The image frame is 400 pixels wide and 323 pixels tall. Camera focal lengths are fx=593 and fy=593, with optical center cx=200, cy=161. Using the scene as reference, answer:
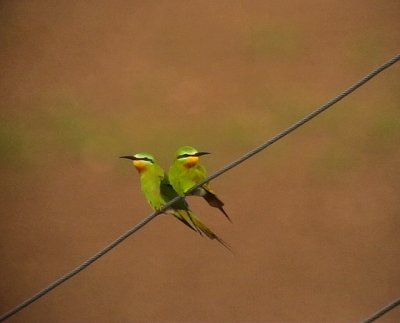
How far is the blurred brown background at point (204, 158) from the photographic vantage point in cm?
195

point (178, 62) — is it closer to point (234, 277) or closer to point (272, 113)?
point (272, 113)

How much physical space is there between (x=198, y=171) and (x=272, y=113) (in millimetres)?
582

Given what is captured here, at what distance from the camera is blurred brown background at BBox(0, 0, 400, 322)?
1947 mm

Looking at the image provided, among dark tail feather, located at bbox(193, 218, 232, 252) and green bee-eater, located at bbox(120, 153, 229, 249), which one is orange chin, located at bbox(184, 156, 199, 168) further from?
dark tail feather, located at bbox(193, 218, 232, 252)

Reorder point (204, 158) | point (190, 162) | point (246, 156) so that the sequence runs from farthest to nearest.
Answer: point (204, 158) → point (190, 162) → point (246, 156)

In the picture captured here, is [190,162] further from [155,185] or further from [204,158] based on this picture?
[204,158]

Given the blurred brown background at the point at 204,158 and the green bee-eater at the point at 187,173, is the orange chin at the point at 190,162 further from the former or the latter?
the blurred brown background at the point at 204,158

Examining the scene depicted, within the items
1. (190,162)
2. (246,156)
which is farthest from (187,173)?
(246,156)

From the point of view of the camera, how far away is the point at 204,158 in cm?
196

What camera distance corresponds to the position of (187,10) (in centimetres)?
201

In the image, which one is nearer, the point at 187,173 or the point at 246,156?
the point at 246,156

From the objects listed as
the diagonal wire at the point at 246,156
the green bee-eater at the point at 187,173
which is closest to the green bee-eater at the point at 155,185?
the green bee-eater at the point at 187,173

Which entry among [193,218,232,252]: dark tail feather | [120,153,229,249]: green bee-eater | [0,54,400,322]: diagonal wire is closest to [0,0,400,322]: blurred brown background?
[193,218,232,252]: dark tail feather

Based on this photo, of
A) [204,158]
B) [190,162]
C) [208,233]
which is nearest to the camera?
[190,162]
